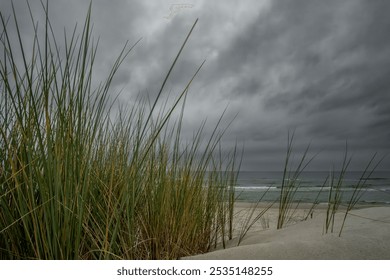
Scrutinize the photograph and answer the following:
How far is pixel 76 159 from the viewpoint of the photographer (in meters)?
1.08

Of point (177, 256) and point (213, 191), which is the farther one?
point (213, 191)

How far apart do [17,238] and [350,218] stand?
6.21 feet

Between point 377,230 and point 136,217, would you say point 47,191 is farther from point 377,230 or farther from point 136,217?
point 377,230
